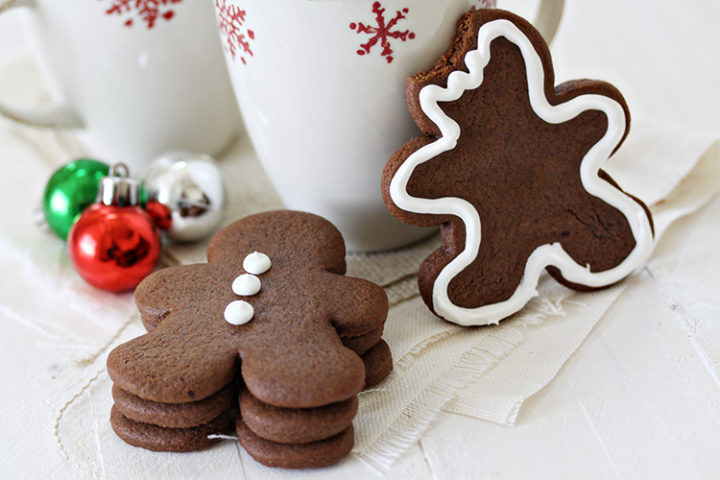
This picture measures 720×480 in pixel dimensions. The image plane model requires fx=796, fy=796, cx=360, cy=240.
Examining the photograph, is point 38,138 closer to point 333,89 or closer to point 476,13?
point 333,89

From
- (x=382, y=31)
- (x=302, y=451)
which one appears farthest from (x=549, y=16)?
(x=302, y=451)

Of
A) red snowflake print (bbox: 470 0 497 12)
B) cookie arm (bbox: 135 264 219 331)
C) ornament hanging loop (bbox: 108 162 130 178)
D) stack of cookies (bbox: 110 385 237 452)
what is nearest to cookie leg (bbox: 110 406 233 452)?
stack of cookies (bbox: 110 385 237 452)

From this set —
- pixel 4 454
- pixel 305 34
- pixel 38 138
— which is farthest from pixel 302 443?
pixel 38 138

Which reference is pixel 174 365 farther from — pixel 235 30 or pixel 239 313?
pixel 235 30

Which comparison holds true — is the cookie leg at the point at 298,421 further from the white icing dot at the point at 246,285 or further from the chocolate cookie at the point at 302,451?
the white icing dot at the point at 246,285

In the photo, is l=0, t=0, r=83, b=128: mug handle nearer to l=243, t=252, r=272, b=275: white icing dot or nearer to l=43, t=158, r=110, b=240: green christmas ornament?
l=43, t=158, r=110, b=240: green christmas ornament

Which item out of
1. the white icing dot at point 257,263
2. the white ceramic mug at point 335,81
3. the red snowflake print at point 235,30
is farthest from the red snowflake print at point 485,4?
the white icing dot at point 257,263
